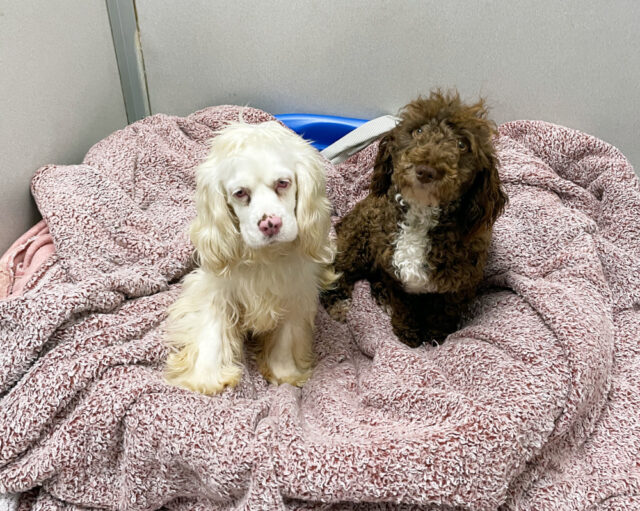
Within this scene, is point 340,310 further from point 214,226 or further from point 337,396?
point 214,226

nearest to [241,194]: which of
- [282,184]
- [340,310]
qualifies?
[282,184]

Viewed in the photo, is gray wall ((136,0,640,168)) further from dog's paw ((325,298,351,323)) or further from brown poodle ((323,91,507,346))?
dog's paw ((325,298,351,323))

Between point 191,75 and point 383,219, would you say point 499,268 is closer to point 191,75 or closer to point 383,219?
point 383,219

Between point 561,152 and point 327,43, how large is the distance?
3.53 feet

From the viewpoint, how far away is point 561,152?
2.10 metres

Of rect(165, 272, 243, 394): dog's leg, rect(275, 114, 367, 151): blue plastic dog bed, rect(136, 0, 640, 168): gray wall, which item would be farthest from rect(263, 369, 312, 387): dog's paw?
rect(136, 0, 640, 168): gray wall

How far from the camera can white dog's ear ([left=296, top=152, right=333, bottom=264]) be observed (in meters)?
1.22

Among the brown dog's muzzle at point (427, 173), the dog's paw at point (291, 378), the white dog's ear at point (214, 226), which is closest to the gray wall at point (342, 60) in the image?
the white dog's ear at point (214, 226)

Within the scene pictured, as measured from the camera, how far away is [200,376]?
1.36 m

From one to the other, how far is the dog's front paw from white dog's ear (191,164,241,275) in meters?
0.30

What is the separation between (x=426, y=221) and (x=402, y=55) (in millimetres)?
1126

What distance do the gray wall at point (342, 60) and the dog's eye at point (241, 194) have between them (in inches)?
42.3

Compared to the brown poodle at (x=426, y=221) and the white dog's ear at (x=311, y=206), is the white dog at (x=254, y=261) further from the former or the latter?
the brown poodle at (x=426, y=221)

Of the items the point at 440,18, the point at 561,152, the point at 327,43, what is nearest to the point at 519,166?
the point at 561,152
